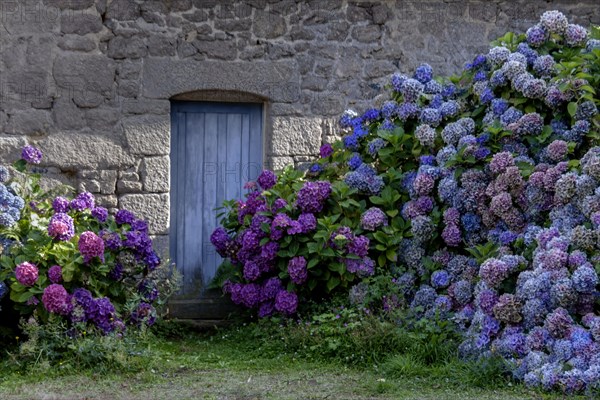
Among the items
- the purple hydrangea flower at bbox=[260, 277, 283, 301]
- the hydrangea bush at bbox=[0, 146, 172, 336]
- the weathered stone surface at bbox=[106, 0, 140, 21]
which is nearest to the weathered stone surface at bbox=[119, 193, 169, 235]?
the hydrangea bush at bbox=[0, 146, 172, 336]

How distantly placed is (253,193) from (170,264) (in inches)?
40.3

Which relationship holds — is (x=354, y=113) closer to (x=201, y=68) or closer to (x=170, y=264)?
(x=201, y=68)

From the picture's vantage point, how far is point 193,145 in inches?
339

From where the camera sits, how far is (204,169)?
864 centimetres

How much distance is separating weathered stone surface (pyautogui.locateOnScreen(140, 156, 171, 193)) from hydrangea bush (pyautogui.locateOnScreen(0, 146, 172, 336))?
592 millimetres

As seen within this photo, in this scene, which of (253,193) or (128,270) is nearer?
(128,270)

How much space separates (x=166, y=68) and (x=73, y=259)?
2.08 meters

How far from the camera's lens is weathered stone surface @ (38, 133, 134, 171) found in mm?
8094

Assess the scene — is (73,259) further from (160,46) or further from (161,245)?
(160,46)

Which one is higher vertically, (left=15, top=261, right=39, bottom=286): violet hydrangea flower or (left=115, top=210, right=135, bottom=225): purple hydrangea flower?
(left=115, top=210, right=135, bottom=225): purple hydrangea flower

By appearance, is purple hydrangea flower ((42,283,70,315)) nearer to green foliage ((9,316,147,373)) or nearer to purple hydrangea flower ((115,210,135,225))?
green foliage ((9,316,147,373))

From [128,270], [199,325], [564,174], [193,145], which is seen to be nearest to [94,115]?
[193,145]

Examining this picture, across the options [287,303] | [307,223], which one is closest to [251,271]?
[287,303]

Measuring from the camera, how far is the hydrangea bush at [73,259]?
6.83m
